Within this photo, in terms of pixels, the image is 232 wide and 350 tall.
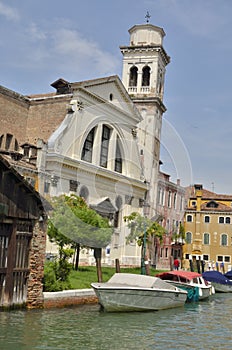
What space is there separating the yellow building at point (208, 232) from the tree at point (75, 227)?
1077 inches

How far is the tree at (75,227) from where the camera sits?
21.6 metres

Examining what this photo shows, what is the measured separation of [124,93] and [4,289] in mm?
23197

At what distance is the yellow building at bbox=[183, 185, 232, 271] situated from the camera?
164 feet

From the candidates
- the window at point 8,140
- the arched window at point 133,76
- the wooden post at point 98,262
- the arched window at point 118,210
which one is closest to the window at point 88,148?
the arched window at point 118,210

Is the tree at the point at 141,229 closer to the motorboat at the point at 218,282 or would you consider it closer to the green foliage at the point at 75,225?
the motorboat at the point at 218,282

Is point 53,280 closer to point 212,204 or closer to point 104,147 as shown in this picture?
point 104,147

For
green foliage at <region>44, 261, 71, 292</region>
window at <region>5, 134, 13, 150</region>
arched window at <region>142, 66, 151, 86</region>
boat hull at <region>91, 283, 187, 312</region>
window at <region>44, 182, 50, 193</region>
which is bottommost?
boat hull at <region>91, 283, 187, 312</region>

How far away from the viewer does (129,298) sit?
16.9 meters

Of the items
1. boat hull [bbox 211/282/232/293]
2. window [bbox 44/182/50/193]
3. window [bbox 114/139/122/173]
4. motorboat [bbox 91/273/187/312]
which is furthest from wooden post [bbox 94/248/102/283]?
window [bbox 114/139/122/173]

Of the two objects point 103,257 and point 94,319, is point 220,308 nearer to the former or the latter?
point 94,319

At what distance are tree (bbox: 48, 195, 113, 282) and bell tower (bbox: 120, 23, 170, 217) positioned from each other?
54.6ft

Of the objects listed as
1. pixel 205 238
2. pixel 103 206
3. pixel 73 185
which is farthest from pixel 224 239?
pixel 73 185

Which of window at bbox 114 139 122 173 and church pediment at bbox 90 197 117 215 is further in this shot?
window at bbox 114 139 122 173

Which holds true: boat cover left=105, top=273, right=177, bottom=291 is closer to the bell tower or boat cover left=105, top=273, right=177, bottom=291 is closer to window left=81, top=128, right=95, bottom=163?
window left=81, top=128, right=95, bottom=163
